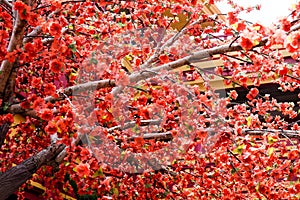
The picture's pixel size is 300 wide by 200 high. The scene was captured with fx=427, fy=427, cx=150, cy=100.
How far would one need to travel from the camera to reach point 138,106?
592 centimetres

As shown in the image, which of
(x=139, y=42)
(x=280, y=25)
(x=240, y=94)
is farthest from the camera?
(x=240, y=94)

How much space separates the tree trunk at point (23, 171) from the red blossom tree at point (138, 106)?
0.5 inches

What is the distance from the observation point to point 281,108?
6.66 metres

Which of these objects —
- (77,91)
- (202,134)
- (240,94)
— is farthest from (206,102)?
(240,94)

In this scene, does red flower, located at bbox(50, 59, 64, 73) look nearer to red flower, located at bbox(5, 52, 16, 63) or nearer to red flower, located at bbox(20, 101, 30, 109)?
red flower, located at bbox(5, 52, 16, 63)

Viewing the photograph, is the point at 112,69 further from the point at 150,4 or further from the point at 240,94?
the point at 240,94

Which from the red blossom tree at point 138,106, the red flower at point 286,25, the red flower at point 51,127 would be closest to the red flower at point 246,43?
the red blossom tree at point 138,106

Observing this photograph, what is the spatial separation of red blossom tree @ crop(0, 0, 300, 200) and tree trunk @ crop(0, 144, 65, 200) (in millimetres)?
13

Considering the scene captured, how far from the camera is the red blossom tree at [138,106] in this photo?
4.47m

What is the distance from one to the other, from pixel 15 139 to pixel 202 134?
3791 millimetres

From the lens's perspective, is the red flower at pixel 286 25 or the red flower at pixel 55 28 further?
the red flower at pixel 55 28

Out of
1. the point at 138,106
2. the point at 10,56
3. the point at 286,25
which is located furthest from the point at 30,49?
the point at 286,25

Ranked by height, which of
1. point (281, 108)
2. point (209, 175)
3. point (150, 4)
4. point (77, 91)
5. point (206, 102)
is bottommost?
point (209, 175)

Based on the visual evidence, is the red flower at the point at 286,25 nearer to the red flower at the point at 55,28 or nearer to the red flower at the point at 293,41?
the red flower at the point at 293,41
